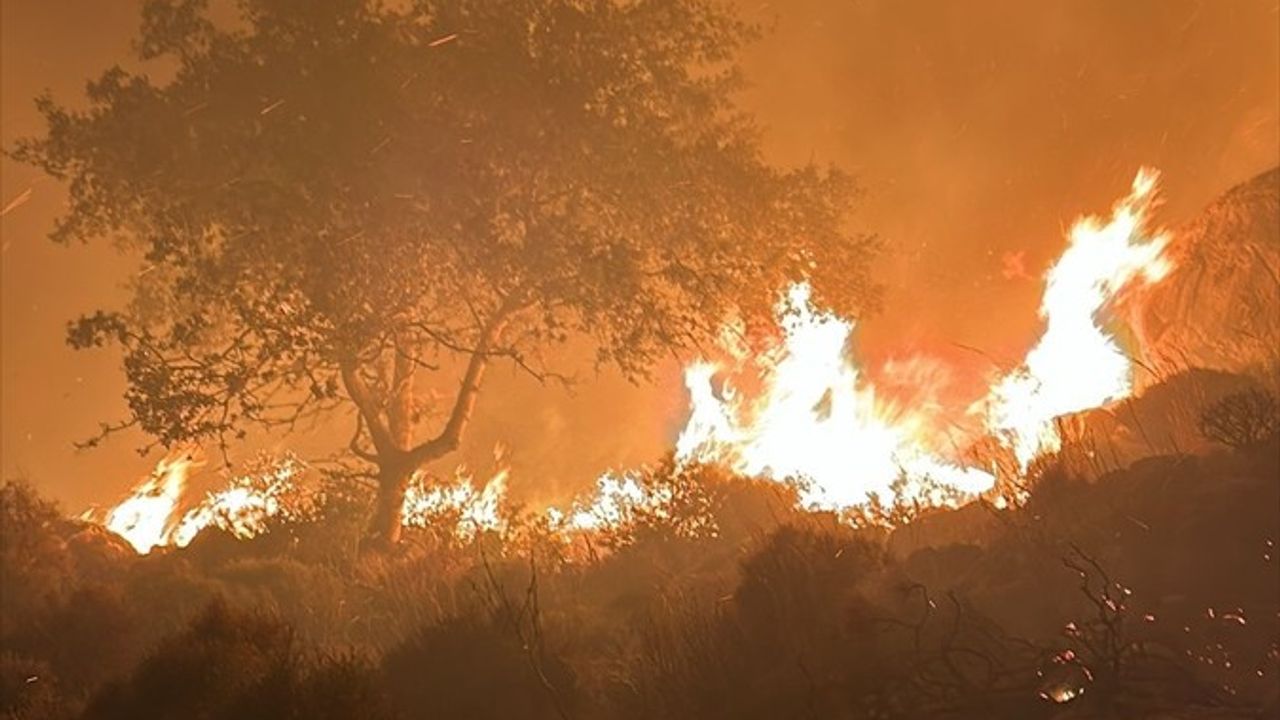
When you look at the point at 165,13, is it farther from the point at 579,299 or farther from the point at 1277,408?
the point at 1277,408

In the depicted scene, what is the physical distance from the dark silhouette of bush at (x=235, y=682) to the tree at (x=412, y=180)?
6.32 metres

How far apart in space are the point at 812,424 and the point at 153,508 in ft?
61.6

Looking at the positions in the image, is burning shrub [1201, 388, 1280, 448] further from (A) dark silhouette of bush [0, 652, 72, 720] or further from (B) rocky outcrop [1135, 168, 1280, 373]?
(A) dark silhouette of bush [0, 652, 72, 720]

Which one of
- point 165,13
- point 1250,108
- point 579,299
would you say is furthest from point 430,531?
point 1250,108

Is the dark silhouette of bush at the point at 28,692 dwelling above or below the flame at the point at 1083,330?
below

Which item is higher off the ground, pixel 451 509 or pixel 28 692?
pixel 451 509

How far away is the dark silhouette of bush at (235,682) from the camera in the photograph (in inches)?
240

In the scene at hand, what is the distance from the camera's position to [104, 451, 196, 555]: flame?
25328 mm

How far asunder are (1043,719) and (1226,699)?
3.40 ft

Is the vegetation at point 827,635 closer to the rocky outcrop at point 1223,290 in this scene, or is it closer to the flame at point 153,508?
the rocky outcrop at point 1223,290

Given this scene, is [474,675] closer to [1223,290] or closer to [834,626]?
→ [834,626]

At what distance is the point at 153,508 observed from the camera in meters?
26.5

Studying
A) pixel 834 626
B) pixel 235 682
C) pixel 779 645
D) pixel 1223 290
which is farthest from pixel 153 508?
pixel 1223 290

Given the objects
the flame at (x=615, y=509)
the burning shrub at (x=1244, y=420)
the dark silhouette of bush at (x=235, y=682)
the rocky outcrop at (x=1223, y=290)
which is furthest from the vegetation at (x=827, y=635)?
the rocky outcrop at (x=1223, y=290)
